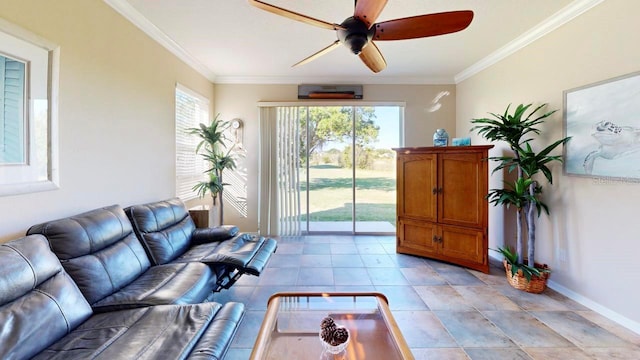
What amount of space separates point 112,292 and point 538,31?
4505 millimetres

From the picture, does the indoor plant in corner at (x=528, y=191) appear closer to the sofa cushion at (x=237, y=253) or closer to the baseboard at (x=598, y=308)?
the baseboard at (x=598, y=308)

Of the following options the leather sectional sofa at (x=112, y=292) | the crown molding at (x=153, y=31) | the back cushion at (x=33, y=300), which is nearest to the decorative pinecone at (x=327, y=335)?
the leather sectional sofa at (x=112, y=292)

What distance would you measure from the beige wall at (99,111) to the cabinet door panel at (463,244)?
360 centimetres

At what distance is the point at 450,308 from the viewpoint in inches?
98.1

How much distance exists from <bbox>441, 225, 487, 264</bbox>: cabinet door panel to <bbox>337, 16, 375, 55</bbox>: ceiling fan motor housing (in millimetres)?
2647

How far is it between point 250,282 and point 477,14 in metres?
3.59

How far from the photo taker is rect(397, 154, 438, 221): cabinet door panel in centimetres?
363

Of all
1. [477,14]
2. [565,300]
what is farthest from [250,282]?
[477,14]

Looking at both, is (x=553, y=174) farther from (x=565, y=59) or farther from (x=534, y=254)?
(x=565, y=59)

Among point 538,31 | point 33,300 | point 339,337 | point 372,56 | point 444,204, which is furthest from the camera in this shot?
point 444,204

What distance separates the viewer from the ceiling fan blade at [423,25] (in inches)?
68.0

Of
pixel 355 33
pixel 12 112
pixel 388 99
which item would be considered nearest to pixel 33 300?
pixel 12 112

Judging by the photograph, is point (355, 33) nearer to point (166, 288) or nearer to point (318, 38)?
point (318, 38)

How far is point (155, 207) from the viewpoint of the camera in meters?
2.65
